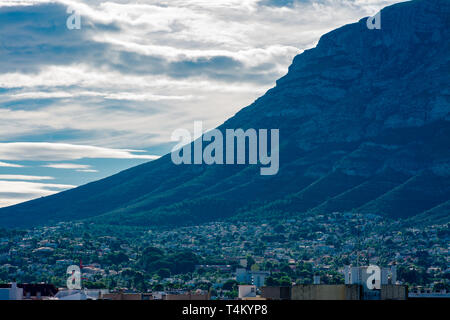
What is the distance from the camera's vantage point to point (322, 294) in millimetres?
61188
